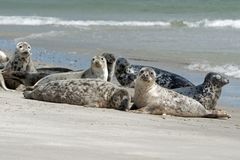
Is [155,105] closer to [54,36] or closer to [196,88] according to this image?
[196,88]

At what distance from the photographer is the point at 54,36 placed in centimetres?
2309

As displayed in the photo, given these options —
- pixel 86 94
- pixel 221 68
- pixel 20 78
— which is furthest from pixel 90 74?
pixel 221 68

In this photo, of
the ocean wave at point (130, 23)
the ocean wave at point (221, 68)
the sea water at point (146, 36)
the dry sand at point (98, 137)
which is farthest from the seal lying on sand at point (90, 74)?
the ocean wave at point (130, 23)

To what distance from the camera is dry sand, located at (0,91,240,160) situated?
4570 millimetres

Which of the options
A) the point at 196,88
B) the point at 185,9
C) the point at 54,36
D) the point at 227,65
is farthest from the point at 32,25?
the point at 196,88

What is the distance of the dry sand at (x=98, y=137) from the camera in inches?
180

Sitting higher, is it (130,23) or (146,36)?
(146,36)

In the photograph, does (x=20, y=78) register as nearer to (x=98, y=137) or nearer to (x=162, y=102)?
(x=162, y=102)

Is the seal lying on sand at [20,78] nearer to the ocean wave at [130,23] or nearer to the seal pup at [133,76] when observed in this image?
the seal pup at [133,76]

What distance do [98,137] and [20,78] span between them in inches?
213

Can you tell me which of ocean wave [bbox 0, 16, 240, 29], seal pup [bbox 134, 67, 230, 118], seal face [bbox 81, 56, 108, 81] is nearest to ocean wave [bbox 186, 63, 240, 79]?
seal face [bbox 81, 56, 108, 81]

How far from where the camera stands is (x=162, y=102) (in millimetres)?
9086

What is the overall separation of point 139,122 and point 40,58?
9003mm

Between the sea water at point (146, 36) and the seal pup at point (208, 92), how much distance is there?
30 centimetres
